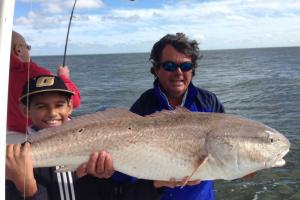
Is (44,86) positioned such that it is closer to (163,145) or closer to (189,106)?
(163,145)

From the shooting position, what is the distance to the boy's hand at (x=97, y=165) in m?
3.46

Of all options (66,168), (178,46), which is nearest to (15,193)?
(66,168)

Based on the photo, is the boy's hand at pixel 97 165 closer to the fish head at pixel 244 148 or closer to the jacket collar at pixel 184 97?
the fish head at pixel 244 148

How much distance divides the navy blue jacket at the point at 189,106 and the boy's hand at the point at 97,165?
3.91 feet

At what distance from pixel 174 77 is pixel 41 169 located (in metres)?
1.79

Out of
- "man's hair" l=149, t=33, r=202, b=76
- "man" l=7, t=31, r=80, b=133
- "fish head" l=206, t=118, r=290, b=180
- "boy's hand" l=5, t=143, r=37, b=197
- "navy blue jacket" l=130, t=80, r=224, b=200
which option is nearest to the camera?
"boy's hand" l=5, t=143, r=37, b=197

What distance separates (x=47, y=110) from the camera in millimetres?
3959

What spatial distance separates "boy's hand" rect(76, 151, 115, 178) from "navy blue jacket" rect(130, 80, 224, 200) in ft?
3.91

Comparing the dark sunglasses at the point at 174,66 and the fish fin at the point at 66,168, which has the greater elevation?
the dark sunglasses at the point at 174,66

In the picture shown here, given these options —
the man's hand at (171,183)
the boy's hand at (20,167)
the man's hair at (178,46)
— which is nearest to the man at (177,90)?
the man's hair at (178,46)

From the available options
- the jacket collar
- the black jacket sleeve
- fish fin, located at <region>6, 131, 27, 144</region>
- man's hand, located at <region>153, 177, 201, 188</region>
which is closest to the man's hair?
the jacket collar

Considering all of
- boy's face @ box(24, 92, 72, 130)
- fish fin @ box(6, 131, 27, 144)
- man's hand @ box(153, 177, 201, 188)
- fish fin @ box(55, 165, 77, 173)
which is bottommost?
man's hand @ box(153, 177, 201, 188)

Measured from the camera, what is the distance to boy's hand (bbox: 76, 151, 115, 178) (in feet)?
11.3

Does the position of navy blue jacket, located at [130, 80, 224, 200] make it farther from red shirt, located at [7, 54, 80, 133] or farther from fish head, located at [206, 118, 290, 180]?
red shirt, located at [7, 54, 80, 133]
